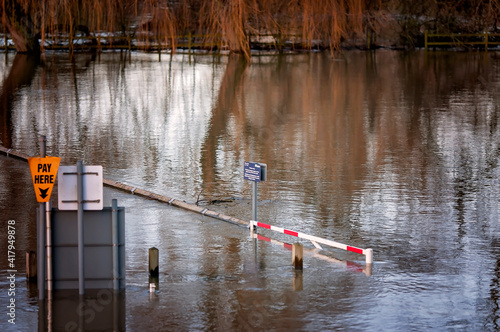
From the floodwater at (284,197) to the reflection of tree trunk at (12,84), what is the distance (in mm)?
153

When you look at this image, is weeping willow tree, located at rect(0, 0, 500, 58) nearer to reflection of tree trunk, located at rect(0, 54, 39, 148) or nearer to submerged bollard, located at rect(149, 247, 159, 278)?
reflection of tree trunk, located at rect(0, 54, 39, 148)

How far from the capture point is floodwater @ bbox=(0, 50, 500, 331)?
8484 mm

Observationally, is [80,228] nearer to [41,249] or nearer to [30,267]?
[41,249]

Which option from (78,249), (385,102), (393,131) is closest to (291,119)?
(393,131)

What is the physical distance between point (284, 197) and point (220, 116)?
1055cm

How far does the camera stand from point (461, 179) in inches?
599

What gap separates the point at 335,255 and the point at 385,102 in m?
17.4

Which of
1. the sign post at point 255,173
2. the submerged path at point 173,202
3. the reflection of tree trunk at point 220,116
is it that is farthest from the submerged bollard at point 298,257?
the reflection of tree trunk at point 220,116

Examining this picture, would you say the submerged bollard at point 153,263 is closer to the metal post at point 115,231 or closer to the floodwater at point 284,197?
the floodwater at point 284,197

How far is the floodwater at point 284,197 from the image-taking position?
334 inches

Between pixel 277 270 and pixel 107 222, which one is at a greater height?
pixel 107 222

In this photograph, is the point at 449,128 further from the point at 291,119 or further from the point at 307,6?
the point at 307,6

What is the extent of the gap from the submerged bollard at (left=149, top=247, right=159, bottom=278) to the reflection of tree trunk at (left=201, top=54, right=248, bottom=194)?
4.76 metres

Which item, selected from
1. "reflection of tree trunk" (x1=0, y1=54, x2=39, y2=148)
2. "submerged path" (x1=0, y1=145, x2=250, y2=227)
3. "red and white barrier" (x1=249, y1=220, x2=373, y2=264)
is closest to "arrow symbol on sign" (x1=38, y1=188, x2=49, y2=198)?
"red and white barrier" (x1=249, y1=220, x2=373, y2=264)
